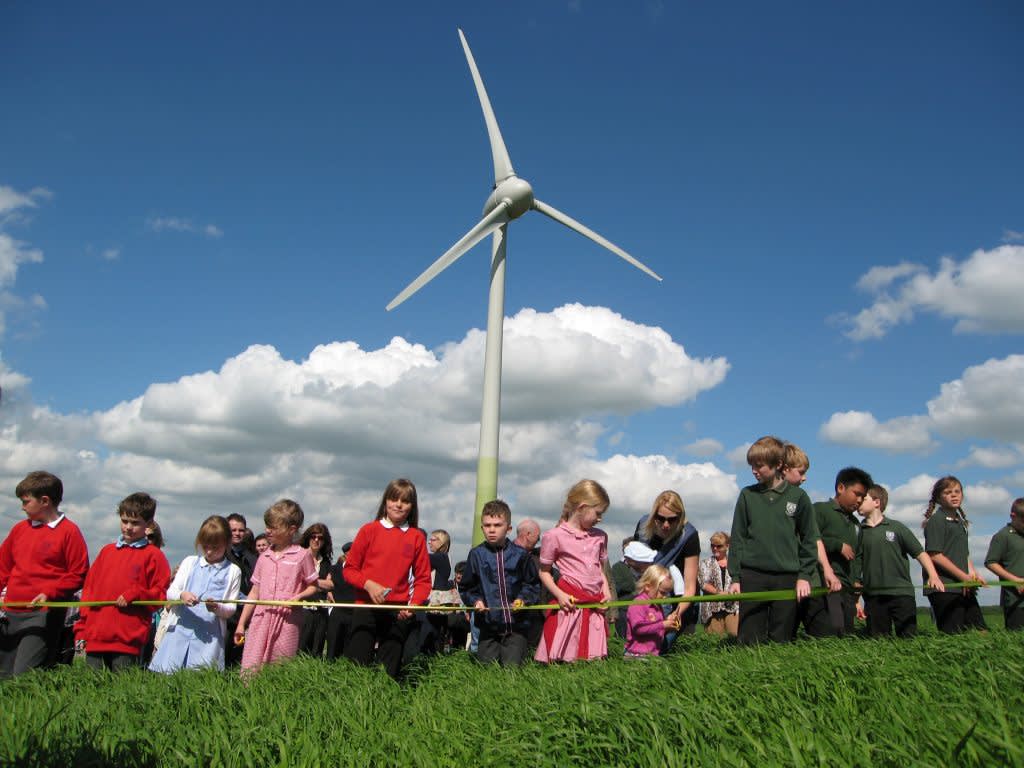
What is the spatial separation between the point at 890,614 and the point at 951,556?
1383 millimetres

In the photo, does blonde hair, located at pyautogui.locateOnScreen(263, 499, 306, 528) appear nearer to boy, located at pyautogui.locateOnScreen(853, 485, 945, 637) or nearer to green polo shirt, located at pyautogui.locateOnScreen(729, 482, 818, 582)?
green polo shirt, located at pyautogui.locateOnScreen(729, 482, 818, 582)

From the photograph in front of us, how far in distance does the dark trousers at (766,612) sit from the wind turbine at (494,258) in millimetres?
7409

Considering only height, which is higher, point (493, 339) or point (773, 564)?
point (493, 339)

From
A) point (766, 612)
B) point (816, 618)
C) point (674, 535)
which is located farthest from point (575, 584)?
point (816, 618)

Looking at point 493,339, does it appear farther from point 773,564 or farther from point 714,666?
point 714,666

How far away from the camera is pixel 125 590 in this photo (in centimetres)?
759

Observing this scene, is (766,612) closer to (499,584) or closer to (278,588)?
Answer: (499,584)

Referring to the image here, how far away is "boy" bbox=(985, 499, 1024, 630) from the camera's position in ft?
29.5

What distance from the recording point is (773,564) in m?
7.09

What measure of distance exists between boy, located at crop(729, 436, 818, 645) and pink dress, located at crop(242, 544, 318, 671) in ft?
14.1

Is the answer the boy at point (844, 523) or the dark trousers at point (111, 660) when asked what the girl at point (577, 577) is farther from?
the dark trousers at point (111, 660)

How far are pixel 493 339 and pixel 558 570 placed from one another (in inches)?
377

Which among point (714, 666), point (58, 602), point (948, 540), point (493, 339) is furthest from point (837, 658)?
point (493, 339)

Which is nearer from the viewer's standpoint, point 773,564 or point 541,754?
point 541,754
